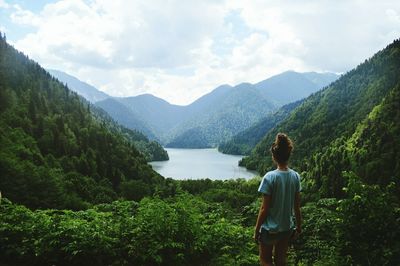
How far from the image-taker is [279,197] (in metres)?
6.64

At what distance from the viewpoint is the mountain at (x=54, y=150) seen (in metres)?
61.1

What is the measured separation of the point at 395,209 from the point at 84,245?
20.2 ft

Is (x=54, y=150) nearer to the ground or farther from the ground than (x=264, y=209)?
nearer to the ground

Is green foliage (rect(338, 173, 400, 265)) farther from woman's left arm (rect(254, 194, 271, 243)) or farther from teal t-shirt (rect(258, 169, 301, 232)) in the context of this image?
woman's left arm (rect(254, 194, 271, 243))

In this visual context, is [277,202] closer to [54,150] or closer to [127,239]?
[127,239]

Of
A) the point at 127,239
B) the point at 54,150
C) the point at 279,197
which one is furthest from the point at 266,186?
the point at 54,150

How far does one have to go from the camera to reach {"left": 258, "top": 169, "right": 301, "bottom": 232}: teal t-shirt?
21.6ft

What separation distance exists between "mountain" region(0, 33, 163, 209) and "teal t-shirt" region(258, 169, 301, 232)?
50.1m

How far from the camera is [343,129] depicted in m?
190

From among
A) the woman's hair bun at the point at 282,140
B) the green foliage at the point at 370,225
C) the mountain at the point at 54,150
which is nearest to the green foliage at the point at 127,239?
the green foliage at the point at 370,225

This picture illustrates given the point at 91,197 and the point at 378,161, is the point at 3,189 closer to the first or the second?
the point at 91,197

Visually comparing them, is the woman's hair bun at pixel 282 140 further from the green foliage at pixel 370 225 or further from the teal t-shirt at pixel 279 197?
the green foliage at pixel 370 225

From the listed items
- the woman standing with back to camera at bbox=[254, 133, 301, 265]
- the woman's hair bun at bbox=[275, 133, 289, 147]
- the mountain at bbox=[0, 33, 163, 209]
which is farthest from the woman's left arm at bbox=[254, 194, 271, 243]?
the mountain at bbox=[0, 33, 163, 209]

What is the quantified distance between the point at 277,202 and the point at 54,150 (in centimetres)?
12110
